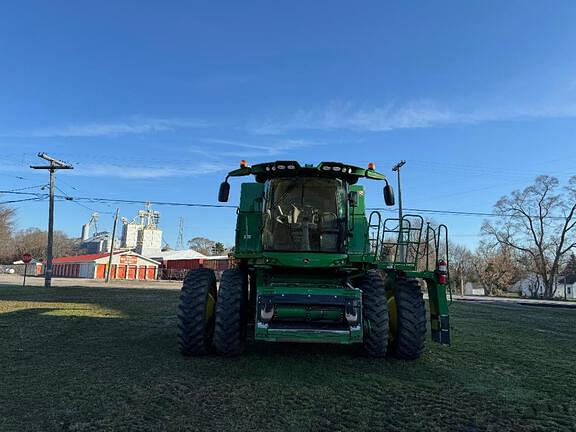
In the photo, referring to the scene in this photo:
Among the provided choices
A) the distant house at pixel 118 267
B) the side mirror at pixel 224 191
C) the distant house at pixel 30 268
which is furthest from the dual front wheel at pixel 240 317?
the distant house at pixel 30 268

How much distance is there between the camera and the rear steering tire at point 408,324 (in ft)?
19.1

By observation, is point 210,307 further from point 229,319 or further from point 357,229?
point 357,229

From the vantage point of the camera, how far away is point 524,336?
9336 mm

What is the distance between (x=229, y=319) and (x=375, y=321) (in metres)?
1.99

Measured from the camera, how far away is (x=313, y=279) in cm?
621

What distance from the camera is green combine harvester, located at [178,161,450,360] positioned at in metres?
5.31

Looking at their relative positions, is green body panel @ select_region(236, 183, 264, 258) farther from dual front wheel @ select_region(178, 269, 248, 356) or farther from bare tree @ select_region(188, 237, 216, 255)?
bare tree @ select_region(188, 237, 216, 255)

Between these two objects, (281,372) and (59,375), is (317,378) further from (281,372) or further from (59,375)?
(59,375)

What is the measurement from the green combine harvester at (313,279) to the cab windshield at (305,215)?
2 cm

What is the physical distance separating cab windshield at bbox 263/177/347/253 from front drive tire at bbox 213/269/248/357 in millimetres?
851

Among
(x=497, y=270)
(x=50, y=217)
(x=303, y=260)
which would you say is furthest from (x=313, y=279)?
(x=497, y=270)

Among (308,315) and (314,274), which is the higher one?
(314,274)

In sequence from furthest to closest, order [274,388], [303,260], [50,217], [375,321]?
[50,217]
[303,260]
[375,321]
[274,388]

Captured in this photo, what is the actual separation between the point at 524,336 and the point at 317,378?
6.75 meters
